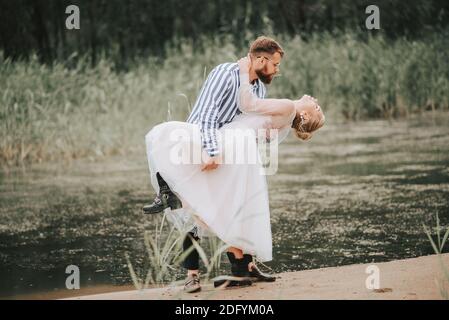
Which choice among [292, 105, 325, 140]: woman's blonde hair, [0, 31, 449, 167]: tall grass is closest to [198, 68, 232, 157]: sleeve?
[292, 105, 325, 140]: woman's blonde hair

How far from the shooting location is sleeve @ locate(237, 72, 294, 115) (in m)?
4.44

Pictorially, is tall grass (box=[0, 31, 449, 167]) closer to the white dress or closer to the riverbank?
the riverbank

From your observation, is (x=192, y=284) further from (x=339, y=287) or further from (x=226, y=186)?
(x=339, y=287)

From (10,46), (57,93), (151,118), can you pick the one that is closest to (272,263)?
(151,118)

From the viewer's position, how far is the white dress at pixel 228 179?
4434 millimetres

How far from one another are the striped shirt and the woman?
0.12 ft

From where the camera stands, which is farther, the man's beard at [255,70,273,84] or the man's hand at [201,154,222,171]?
the man's beard at [255,70,273,84]

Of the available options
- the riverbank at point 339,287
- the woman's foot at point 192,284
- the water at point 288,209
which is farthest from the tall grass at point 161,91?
the woman's foot at point 192,284

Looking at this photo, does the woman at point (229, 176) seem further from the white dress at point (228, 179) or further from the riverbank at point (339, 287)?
the riverbank at point (339, 287)

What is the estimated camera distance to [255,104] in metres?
4.46

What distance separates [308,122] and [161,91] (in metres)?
8.28

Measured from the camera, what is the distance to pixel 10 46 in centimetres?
1669

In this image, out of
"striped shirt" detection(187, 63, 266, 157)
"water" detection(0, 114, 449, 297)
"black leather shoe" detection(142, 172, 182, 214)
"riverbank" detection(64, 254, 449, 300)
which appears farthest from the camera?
"water" detection(0, 114, 449, 297)

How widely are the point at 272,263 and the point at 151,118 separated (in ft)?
20.1
